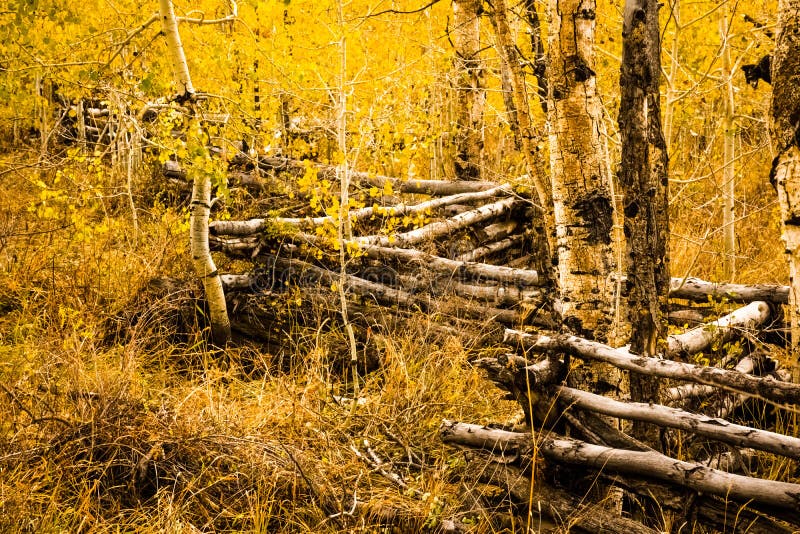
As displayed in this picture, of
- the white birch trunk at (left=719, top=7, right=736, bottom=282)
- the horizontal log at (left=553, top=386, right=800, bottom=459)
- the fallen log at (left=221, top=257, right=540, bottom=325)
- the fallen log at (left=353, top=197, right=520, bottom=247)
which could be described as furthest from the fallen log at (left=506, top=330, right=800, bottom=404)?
the white birch trunk at (left=719, top=7, right=736, bottom=282)

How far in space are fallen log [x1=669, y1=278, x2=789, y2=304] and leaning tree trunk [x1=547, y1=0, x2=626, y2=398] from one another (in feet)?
6.55

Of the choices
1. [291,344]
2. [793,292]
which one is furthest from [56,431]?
[793,292]

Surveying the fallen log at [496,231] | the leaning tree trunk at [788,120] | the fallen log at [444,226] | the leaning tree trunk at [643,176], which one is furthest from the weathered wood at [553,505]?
the fallen log at [496,231]

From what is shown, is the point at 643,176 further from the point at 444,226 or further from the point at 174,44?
the point at 444,226

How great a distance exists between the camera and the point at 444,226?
7352 millimetres

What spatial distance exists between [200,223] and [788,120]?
471cm

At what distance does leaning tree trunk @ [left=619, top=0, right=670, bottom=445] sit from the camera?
123 inches

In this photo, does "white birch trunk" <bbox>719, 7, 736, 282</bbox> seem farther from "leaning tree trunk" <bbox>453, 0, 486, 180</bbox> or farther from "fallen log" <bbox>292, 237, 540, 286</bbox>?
"leaning tree trunk" <bbox>453, 0, 486, 180</bbox>

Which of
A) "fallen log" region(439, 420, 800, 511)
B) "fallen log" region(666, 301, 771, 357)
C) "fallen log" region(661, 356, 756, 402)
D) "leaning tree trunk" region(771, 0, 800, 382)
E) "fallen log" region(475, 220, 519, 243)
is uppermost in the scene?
"leaning tree trunk" region(771, 0, 800, 382)

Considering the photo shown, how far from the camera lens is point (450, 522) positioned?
3176 millimetres

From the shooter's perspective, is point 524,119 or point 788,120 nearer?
point 788,120

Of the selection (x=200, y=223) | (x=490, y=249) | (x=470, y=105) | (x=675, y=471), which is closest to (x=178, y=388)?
(x=200, y=223)

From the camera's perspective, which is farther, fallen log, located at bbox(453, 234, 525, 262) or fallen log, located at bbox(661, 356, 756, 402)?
fallen log, located at bbox(453, 234, 525, 262)

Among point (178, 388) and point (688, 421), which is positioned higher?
point (688, 421)
